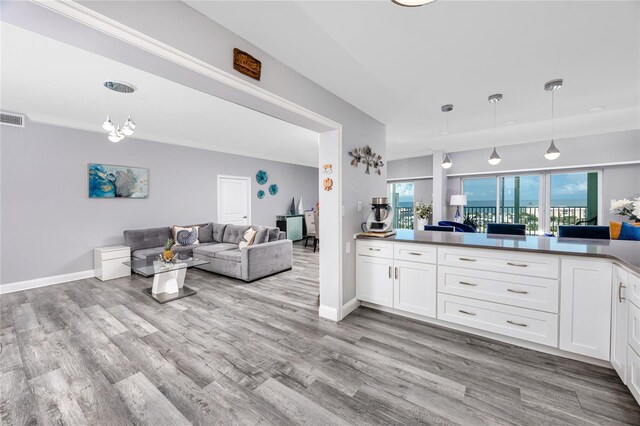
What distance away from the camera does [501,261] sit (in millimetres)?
2328

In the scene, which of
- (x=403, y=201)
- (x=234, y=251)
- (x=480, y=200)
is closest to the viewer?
(x=234, y=251)

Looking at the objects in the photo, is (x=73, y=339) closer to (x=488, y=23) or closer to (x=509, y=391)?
(x=509, y=391)

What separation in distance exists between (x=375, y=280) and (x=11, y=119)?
19.1ft

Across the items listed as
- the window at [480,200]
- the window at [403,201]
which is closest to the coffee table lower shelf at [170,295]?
the window at [403,201]

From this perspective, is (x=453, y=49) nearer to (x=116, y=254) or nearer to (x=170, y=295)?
(x=170, y=295)

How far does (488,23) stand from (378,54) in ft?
2.65

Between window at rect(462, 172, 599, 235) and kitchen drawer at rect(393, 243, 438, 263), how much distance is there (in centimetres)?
471

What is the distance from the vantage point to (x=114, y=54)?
136 centimetres

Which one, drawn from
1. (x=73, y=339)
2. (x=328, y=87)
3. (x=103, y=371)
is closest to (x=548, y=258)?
(x=328, y=87)

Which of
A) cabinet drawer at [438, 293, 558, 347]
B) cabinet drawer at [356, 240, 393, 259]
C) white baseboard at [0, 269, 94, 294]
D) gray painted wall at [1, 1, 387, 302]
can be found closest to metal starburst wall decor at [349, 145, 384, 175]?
gray painted wall at [1, 1, 387, 302]

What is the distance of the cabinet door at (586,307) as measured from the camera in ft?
6.32

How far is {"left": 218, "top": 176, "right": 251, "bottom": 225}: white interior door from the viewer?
6.66 meters

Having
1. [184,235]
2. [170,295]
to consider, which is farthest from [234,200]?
[170,295]

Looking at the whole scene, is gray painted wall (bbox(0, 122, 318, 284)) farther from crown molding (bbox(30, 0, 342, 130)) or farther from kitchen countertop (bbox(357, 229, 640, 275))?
kitchen countertop (bbox(357, 229, 640, 275))
